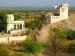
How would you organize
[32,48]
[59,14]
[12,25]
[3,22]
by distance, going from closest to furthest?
[32,48], [3,22], [12,25], [59,14]

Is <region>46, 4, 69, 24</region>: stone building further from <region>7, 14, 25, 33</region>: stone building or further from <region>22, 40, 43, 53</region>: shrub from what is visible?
<region>22, 40, 43, 53</region>: shrub

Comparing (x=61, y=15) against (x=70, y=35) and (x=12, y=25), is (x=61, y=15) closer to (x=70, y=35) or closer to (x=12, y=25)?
(x=70, y=35)

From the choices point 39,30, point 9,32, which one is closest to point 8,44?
point 9,32

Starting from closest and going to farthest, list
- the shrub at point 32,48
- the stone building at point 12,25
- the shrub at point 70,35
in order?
1. the shrub at point 32,48
2. the stone building at point 12,25
3. the shrub at point 70,35

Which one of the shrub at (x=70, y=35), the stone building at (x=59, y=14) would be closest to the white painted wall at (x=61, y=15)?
the stone building at (x=59, y=14)

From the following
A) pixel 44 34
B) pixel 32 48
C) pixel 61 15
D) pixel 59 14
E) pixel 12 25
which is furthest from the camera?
pixel 61 15

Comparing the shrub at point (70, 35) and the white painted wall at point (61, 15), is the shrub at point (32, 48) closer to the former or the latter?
the shrub at point (70, 35)

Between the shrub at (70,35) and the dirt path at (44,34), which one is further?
the shrub at (70,35)

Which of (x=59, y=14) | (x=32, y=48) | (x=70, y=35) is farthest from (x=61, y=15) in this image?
(x=32, y=48)

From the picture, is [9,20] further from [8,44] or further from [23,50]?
[23,50]

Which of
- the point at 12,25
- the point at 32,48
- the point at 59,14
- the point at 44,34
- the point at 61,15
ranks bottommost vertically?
the point at 32,48

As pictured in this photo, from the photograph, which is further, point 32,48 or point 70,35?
point 70,35
